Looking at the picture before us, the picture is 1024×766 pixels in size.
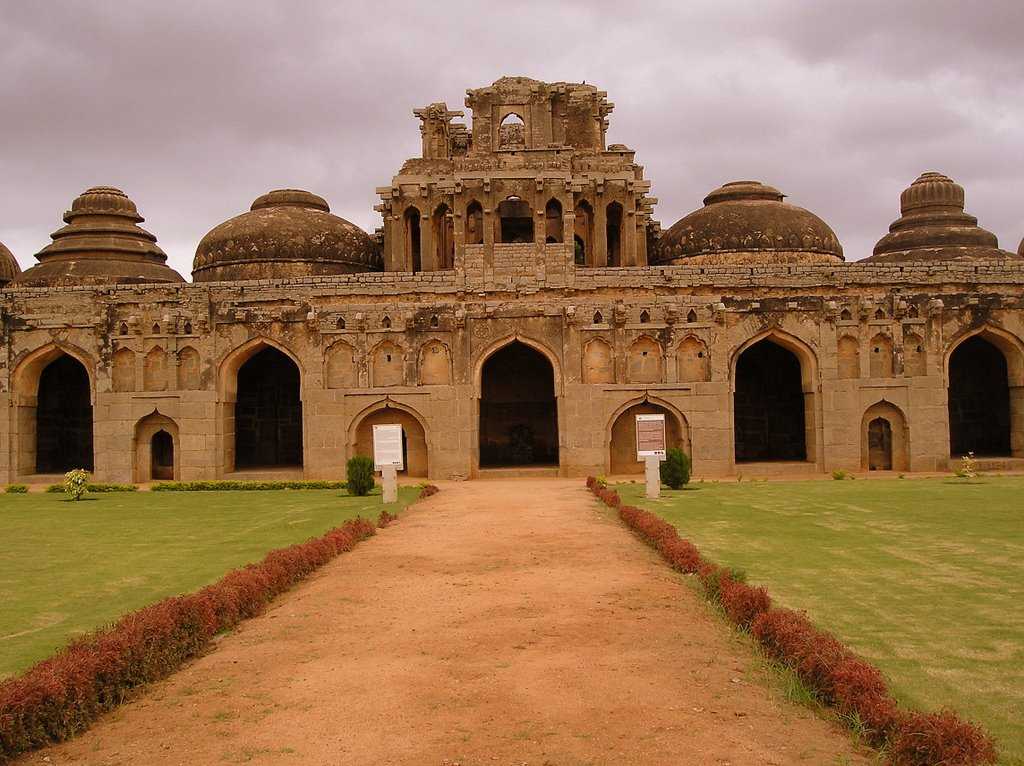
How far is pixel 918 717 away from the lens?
552 centimetres

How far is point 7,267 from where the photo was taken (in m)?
41.2

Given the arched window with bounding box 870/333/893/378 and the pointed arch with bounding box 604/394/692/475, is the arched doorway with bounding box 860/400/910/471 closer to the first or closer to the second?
the arched window with bounding box 870/333/893/378

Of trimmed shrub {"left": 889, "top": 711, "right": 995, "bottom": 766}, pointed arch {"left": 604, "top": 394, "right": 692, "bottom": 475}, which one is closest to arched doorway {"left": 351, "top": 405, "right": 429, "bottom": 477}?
Result: pointed arch {"left": 604, "top": 394, "right": 692, "bottom": 475}

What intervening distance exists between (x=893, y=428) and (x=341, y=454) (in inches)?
672

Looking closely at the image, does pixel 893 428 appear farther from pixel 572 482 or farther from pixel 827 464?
pixel 572 482

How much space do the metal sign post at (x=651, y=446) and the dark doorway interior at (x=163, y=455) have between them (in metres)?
16.8

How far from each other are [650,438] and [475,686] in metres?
13.7

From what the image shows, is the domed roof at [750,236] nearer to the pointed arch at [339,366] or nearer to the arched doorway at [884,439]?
the arched doorway at [884,439]

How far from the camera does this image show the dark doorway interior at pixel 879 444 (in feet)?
94.6

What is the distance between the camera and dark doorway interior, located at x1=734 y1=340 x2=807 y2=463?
3241cm

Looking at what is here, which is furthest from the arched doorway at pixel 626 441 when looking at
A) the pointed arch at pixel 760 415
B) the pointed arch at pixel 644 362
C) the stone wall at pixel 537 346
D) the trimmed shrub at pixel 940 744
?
the trimmed shrub at pixel 940 744

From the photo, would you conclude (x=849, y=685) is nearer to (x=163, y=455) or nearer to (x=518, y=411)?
(x=518, y=411)

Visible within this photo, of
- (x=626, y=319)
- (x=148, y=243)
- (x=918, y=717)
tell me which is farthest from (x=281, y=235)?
(x=918, y=717)

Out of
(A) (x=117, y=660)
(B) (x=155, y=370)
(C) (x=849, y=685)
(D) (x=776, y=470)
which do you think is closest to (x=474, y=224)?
(B) (x=155, y=370)
